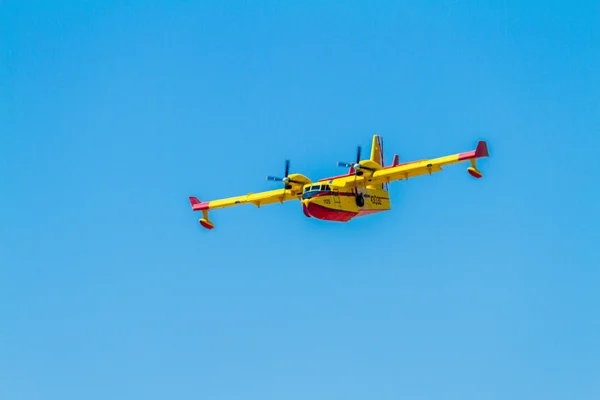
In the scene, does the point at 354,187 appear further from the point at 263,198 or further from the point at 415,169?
the point at 263,198

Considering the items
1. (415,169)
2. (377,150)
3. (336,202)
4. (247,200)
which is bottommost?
(336,202)

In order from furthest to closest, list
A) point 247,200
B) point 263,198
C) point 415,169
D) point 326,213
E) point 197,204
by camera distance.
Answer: point 197,204 → point 247,200 → point 263,198 → point 415,169 → point 326,213

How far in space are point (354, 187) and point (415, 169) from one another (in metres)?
3.53

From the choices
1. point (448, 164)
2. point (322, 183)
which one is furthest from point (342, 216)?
point (448, 164)

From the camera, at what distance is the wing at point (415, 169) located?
53.1 metres

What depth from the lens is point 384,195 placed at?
58781mm

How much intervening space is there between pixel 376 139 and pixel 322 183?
9147 mm

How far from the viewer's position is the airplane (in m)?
54.0

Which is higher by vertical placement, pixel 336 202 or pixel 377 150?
pixel 377 150

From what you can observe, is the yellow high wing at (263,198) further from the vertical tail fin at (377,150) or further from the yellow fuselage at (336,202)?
the vertical tail fin at (377,150)

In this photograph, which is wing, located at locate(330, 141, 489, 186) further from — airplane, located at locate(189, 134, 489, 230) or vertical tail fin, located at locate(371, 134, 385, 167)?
vertical tail fin, located at locate(371, 134, 385, 167)

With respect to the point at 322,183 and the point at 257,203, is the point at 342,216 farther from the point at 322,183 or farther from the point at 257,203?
the point at 257,203

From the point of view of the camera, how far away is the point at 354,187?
184 feet

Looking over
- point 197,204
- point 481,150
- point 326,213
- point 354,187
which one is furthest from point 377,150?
point 197,204
